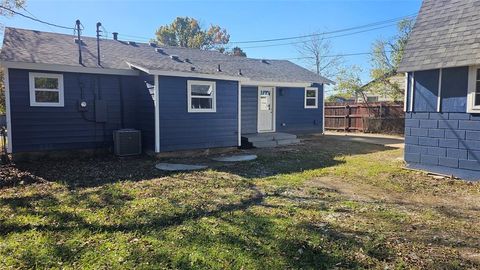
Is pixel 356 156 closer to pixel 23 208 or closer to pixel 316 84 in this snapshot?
pixel 316 84

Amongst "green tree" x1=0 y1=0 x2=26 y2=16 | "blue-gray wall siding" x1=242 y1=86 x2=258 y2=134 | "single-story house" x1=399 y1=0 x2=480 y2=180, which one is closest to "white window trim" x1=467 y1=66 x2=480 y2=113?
"single-story house" x1=399 y1=0 x2=480 y2=180

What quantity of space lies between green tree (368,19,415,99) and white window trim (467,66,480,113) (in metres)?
15.8

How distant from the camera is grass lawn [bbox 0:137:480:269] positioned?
3344 mm

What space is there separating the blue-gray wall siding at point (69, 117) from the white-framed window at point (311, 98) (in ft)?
28.4

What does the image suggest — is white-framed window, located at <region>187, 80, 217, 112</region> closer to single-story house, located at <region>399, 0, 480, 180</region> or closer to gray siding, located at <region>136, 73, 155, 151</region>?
gray siding, located at <region>136, 73, 155, 151</region>

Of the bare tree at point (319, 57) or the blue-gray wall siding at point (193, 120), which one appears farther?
the bare tree at point (319, 57)

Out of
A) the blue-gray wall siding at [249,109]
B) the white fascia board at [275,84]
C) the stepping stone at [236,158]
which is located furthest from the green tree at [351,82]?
the stepping stone at [236,158]

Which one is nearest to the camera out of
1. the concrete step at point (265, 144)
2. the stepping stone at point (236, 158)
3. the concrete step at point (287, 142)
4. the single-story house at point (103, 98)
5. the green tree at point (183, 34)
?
the single-story house at point (103, 98)

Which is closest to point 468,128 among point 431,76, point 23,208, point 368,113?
point 431,76

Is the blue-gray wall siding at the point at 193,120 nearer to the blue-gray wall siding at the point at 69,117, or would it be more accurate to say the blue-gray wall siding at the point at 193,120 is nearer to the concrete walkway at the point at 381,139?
the blue-gray wall siding at the point at 69,117

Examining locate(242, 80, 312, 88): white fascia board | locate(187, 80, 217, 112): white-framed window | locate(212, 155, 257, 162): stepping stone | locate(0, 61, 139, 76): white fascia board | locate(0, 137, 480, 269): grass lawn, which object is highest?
locate(242, 80, 312, 88): white fascia board

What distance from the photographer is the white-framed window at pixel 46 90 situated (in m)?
8.98

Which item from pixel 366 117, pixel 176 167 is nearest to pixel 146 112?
pixel 176 167

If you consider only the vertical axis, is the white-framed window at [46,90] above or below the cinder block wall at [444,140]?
above
